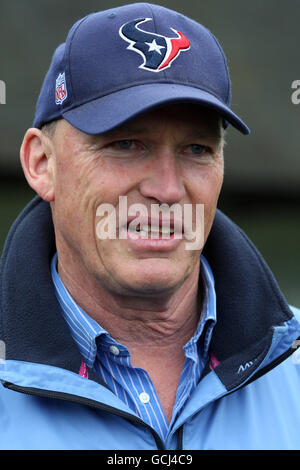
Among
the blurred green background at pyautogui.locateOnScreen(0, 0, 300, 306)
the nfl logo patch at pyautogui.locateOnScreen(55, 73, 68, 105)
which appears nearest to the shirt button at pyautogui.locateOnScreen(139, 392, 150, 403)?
the nfl logo patch at pyautogui.locateOnScreen(55, 73, 68, 105)

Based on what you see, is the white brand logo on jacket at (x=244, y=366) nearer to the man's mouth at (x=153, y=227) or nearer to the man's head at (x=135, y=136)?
the man's head at (x=135, y=136)

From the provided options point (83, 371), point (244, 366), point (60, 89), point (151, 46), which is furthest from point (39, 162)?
point (244, 366)

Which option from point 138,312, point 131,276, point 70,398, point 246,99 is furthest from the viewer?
point 246,99

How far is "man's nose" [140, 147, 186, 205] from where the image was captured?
1.47 m

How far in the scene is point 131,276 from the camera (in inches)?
59.3

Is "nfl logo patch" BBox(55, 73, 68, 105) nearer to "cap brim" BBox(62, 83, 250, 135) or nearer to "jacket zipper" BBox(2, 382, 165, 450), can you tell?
"cap brim" BBox(62, 83, 250, 135)

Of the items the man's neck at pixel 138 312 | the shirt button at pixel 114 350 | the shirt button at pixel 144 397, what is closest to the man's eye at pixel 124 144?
the man's neck at pixel 138 312

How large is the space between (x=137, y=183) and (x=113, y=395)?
47 centimetres

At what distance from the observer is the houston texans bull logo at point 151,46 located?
1490 mm

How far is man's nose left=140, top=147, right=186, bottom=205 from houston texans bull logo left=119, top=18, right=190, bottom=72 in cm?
19

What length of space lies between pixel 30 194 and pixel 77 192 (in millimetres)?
1877

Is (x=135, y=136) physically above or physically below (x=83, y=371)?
above

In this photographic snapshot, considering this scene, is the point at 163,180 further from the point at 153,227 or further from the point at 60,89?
the point at 60,89

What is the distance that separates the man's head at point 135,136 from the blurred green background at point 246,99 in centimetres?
163
